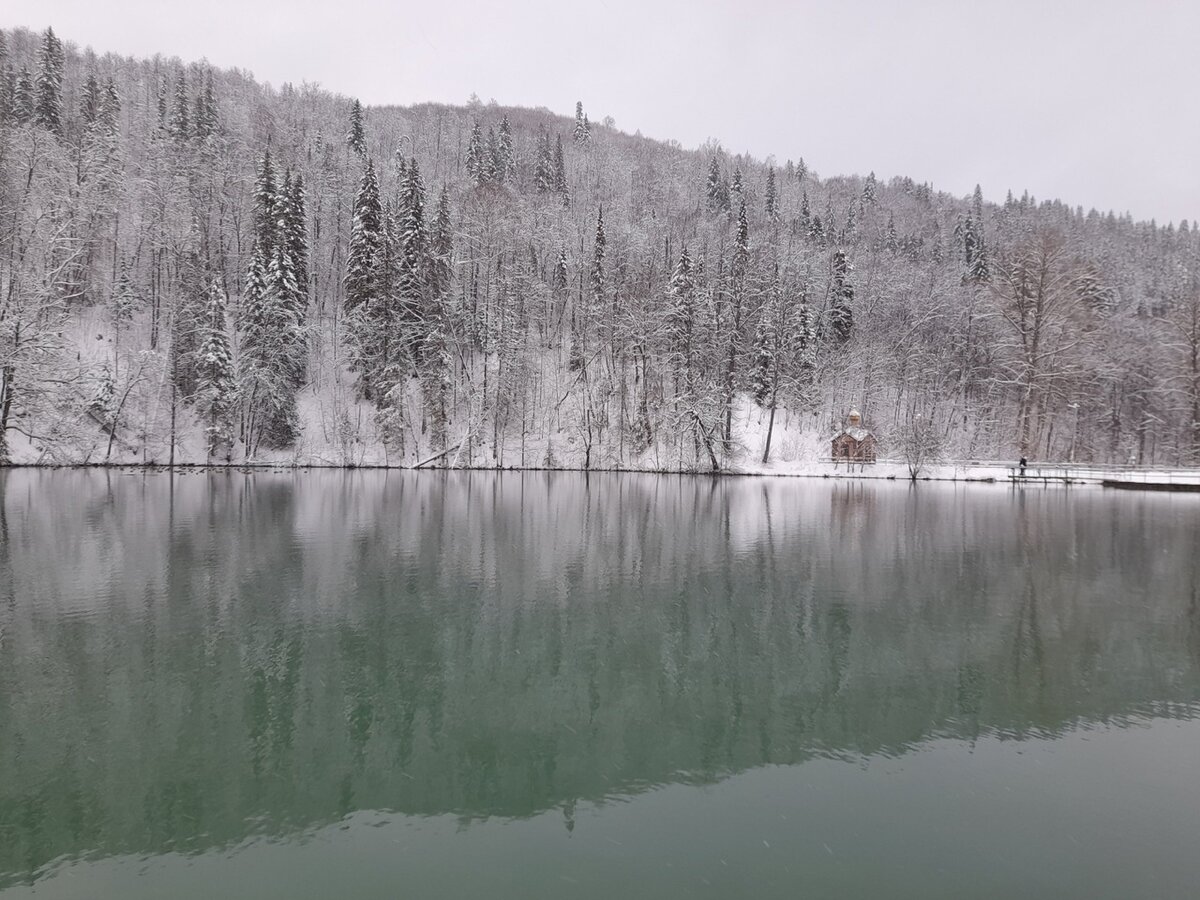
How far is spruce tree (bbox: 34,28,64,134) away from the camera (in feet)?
233

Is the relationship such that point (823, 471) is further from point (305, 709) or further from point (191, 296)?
point (191, 296)

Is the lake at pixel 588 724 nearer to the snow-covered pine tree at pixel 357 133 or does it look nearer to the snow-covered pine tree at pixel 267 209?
the snow-covered pine tree at pixel 267 209

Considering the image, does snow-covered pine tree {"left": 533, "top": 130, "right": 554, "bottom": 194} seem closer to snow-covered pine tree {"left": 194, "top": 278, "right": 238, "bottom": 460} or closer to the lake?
snow-covered pine tree {"left": 194, "top": 278, "right": 238, "bottom": 460}

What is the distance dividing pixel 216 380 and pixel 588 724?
174ft

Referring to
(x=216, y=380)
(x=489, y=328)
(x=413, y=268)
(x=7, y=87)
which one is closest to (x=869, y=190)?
(x=489, y=328)

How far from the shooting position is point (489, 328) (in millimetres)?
66250

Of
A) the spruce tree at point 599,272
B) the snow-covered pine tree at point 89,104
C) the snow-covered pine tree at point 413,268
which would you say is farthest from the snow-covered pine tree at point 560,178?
the snow-covered pine tree at point 89,104

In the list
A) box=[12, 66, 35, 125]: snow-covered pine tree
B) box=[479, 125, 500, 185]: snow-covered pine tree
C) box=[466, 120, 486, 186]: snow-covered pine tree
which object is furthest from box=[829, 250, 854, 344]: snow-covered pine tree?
box=[12, 66, 35, 125]: snow-covered pine tree

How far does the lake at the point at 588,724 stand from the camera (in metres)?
5.71

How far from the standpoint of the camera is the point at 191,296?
57500mm

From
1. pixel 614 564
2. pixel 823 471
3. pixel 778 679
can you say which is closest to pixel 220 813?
pixel 778 679

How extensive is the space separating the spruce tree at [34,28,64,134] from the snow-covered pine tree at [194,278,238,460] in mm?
39795

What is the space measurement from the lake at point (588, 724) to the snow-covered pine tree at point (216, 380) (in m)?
35.6

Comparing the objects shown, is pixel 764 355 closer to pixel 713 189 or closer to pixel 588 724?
pixel 588 724
